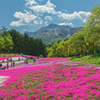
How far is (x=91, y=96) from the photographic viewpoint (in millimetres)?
7535

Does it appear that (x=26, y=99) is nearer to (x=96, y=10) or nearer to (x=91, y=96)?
(x=91, y=96)

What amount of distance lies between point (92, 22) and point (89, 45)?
19938 mm

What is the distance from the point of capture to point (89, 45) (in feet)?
150

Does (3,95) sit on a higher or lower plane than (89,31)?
lower

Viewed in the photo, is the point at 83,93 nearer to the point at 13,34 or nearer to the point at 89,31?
the point at 89,31

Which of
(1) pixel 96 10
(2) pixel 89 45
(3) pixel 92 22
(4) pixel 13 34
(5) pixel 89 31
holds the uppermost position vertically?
(4) pixel 13 34

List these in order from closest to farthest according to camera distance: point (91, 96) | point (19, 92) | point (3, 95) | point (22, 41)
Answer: point (91, 96) < point (3, 95) < point (19, 92) < point (22, 41)

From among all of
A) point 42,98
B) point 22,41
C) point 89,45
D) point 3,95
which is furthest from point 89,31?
point 22,41

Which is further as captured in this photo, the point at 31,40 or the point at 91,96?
the point at 31,40

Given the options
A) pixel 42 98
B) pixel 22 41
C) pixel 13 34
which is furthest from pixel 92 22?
pixel 13 34

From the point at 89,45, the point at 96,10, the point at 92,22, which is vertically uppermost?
the point at 96,10

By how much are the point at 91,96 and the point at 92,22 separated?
2660cm

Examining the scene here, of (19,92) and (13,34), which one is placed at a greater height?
(13,34)

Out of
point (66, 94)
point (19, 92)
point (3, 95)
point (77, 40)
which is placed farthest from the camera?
point (77, 40)
